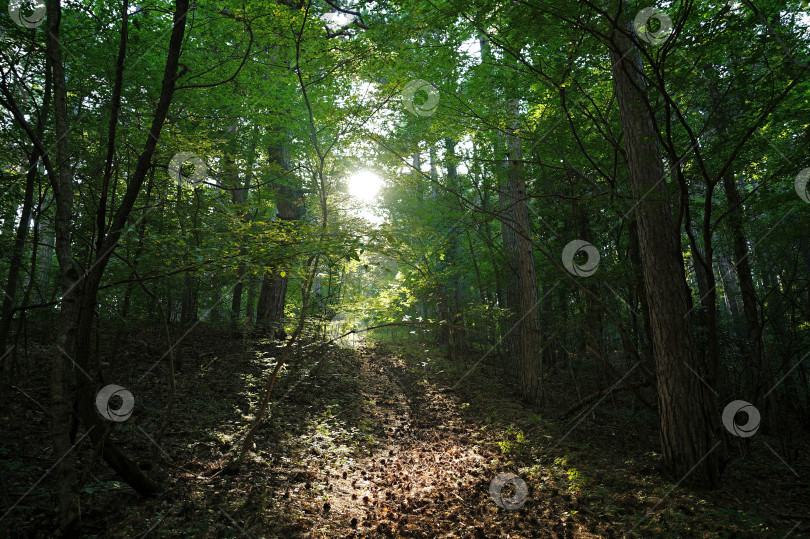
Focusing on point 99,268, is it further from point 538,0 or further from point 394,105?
point 394,105

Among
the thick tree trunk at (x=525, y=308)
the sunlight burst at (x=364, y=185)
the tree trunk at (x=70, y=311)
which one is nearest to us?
the tree trunk at (x=70, y=311)

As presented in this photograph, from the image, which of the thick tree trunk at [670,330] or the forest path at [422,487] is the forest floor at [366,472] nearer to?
the forest path at [422,487]

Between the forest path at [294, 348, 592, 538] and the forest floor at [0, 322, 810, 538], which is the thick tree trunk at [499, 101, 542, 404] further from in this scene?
the forest path at [294, 348, 592, 538]

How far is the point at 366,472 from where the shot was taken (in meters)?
5.21

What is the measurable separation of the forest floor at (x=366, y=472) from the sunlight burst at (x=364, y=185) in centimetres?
662

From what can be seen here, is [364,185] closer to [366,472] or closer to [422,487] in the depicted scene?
[366,472]

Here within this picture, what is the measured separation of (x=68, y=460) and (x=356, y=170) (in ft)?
35.4

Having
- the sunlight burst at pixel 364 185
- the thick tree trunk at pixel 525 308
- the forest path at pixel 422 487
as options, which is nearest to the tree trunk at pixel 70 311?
the forest path at pixel 422 487

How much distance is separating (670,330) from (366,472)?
421cm

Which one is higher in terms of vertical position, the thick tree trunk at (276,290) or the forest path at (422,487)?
the thick tree trunk at (276,290)

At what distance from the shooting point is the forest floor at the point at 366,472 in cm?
352

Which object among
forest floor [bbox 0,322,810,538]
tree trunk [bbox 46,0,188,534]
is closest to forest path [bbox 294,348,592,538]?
forest floor [bbox 0,322,810,538]

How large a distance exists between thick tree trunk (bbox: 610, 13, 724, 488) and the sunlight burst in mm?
8594

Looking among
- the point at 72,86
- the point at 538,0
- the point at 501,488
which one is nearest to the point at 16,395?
the point at 72,86
